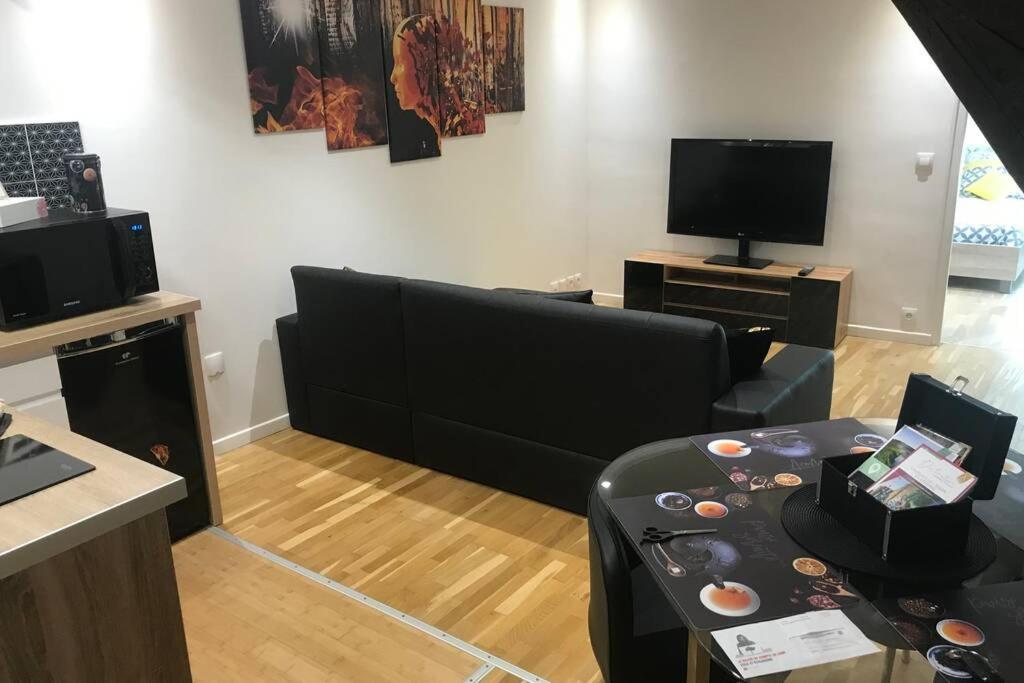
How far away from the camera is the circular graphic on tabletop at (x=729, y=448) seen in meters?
1.96

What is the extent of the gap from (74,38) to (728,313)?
439cm

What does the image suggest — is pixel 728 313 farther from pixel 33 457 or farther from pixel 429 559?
pixel 33 457

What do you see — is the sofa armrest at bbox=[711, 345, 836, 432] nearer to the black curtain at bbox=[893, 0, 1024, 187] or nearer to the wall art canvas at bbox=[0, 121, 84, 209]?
the black curtain at bbox=[893, 0, 1024, 187]

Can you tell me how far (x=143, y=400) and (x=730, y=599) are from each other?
7.96ft

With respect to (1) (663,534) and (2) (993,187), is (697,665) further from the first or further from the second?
(2) (993,187)

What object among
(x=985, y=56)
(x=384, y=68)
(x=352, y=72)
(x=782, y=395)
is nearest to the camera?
(x=985, y=56)

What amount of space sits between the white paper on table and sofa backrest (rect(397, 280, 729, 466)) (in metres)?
1.62

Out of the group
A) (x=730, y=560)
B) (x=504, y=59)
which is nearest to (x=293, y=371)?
(x=504, y=59)

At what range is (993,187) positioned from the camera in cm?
728

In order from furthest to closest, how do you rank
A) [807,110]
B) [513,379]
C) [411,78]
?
[807,110] < [411,78] < [513,379]

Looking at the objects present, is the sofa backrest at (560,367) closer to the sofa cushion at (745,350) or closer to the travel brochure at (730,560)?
the sofa cushion at (745,350)

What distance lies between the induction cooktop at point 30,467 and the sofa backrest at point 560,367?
187 cm

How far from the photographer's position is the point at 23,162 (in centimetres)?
313

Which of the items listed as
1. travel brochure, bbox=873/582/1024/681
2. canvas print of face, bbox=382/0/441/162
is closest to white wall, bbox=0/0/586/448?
canvas print of face, bbox=382/0/441/162
